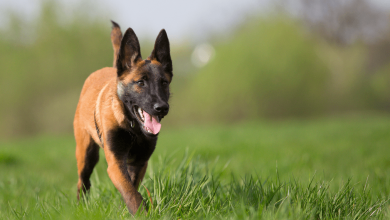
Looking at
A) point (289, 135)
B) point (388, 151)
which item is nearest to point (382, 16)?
point (289, 135)

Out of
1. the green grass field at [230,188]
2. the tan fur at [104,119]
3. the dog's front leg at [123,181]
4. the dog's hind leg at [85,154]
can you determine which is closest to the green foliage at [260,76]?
the green grass field at [230,188]

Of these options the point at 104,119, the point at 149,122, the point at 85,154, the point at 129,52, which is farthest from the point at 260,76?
the point at 149,122

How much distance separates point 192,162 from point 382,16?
24741 mm

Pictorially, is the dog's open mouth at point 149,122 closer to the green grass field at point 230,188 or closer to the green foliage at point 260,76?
the green grass field at point 230,188

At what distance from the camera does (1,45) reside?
15656mm

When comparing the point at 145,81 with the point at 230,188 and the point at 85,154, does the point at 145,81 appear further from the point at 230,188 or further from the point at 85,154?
the point at 230,188

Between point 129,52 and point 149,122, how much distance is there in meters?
0.61

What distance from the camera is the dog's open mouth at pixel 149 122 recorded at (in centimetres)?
217

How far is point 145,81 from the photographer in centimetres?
229

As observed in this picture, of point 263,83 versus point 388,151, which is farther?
point 263,83

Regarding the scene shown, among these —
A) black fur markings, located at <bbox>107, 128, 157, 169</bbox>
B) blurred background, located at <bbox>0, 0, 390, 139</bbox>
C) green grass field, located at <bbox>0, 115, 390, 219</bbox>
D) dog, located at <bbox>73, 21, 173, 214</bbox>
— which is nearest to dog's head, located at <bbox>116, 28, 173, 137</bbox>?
dog, located at <bbox>73, 21, 173, 214</bbox>

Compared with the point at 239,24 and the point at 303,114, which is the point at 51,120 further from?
the point at 303,114

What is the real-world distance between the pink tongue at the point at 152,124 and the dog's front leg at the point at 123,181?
0.38 metres

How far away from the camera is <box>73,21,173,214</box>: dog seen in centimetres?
220
